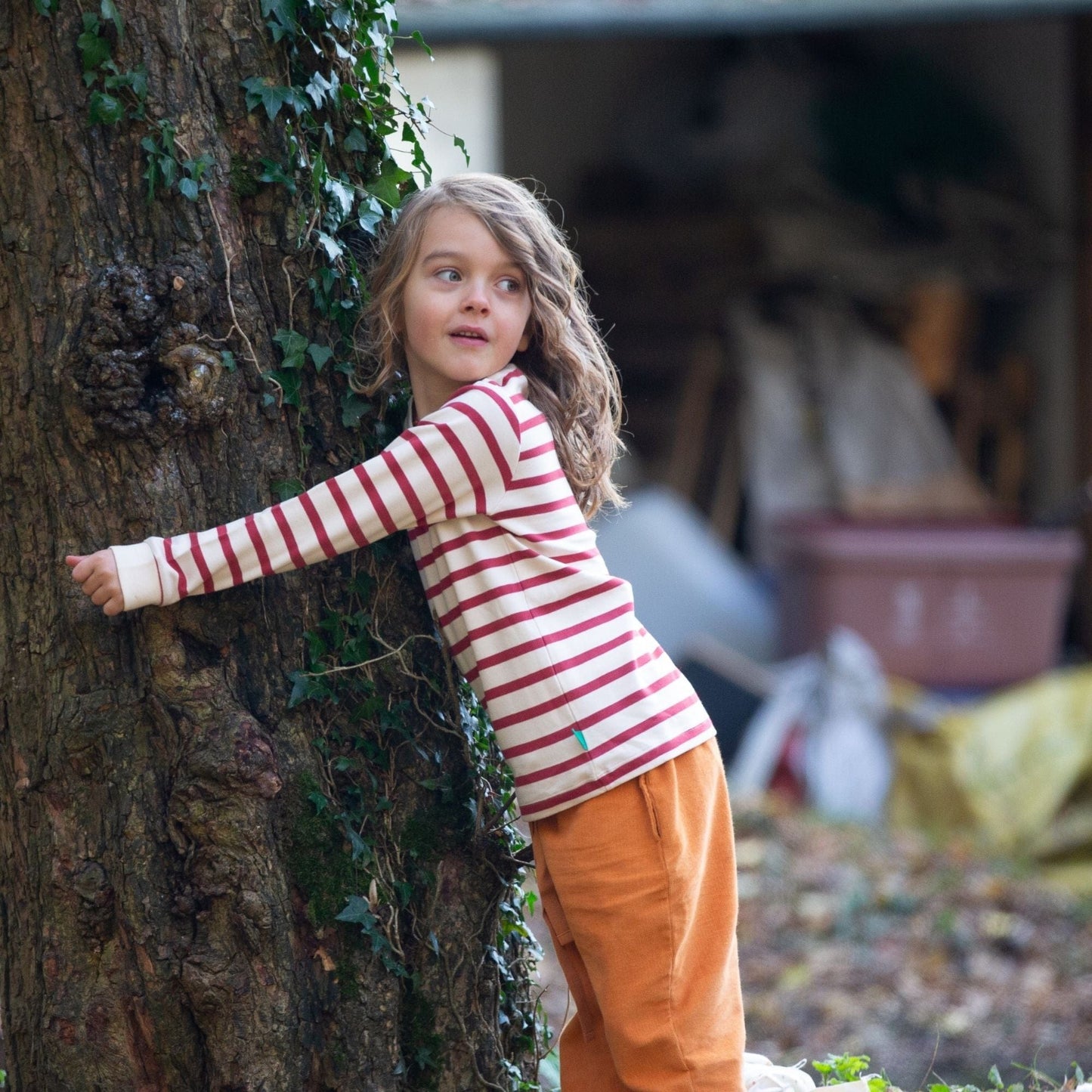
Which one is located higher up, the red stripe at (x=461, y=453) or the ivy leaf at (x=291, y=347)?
the ivy leaf at (x=291, y=347)

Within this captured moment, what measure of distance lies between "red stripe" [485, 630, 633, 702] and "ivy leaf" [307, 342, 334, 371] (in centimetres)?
53

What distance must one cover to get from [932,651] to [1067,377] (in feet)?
6.89

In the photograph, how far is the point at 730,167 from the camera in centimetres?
852

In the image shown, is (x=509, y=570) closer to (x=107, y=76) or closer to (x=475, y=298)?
(x=475, y=298)

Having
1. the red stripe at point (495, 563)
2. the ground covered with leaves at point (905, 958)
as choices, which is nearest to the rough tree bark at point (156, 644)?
the red stripe at point (495, 563)

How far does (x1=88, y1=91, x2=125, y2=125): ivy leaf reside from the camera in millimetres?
1966

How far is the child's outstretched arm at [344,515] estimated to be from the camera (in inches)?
76.4

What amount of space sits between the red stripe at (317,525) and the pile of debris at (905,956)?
2352mm

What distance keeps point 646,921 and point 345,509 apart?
2.34 feet

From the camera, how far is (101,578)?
76.5 inches

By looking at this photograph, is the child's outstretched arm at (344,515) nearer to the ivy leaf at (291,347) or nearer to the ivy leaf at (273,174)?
the ivy leaf at (291,347)

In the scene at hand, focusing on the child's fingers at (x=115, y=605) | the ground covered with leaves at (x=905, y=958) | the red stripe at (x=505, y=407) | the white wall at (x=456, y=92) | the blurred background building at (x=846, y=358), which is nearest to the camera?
the child's fingers at (x=115, y=605)

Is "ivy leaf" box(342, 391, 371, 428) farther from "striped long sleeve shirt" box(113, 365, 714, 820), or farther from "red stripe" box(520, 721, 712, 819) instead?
"red stripe" box(520, 721, 712, 819)

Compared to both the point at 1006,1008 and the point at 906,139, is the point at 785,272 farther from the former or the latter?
the point at 1006,1008
